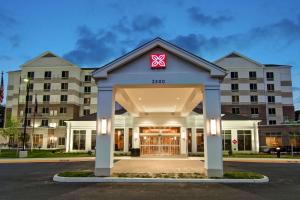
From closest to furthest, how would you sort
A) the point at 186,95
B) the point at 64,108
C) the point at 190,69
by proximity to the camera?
the point at 190,69
the point at 186,95
the point at 64,108

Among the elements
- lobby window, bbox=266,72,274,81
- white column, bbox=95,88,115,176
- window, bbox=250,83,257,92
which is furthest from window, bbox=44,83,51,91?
white column, bbox=95,88,115,176

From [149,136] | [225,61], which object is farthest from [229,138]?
[225,61]

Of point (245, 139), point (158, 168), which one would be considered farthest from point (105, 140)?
point (245, 139)

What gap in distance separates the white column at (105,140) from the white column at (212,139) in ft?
16.4

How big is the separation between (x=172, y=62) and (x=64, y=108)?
44338mm

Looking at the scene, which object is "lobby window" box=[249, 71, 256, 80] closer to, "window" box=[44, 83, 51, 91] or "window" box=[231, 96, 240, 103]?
"window" box=[231, 96, 240, 103]

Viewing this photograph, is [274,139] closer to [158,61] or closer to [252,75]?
[252,75]

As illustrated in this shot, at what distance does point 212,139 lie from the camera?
44.9 ft

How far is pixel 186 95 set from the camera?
19672 mm

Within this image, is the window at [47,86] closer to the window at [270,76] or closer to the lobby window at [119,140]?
the lobby window at [119,140]

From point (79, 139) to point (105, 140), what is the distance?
75.6ft

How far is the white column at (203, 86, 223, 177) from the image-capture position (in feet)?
44.0

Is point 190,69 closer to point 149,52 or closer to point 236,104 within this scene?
point 149,52

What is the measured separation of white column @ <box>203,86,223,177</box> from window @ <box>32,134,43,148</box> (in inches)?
1750
